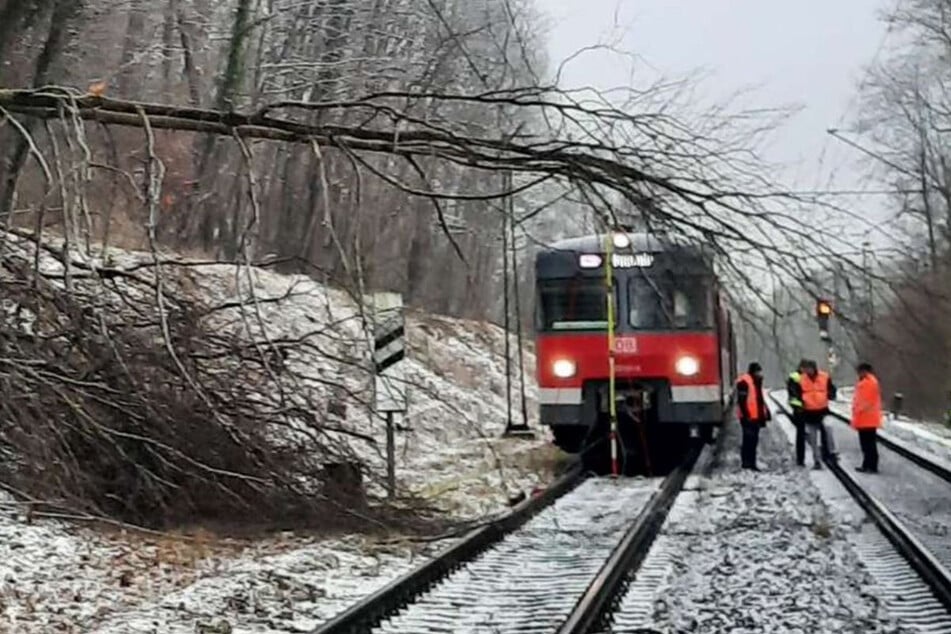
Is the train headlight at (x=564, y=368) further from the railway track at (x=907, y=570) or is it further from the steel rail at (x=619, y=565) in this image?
the railway track at (x=907, y=570)

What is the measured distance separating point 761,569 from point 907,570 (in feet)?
3.66

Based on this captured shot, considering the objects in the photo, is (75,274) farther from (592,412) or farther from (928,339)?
(592,412)

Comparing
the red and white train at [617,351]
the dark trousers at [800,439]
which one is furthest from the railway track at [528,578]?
the dark trousers at [800,439]

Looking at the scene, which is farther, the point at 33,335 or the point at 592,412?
the point at 592,412

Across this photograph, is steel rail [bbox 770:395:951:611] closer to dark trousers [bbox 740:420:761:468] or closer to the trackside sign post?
dark trousers [bbox 740:420:761:468]

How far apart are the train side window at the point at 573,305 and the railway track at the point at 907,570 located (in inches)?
204

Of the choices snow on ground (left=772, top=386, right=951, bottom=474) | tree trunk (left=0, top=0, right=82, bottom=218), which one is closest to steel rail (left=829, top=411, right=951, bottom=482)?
snow on ground (left=772, top=386, right=951, bottom=474)

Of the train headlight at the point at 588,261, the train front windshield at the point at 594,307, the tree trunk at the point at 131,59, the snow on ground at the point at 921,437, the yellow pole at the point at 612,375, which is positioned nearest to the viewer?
the yellow pole at the point at 612,375

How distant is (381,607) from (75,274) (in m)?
4.91

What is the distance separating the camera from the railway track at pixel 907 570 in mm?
9805

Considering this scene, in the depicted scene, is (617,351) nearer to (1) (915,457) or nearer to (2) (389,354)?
(2) (389,354)

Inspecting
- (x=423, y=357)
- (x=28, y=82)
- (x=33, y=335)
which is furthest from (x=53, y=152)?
(x=423, y=357)

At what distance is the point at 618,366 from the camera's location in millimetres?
20859

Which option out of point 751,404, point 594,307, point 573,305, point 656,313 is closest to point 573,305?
point 573,305
